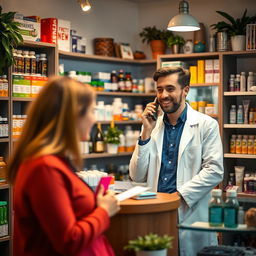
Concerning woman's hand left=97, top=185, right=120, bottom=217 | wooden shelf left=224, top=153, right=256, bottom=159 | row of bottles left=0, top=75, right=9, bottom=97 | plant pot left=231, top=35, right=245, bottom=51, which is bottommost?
wooden shelf left=224, top=153, right=256, bottom=159

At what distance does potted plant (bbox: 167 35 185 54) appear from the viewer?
6.16m

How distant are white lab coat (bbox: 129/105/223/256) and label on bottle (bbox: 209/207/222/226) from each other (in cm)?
88

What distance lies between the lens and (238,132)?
594 cm

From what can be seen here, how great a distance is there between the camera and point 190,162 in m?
3.57

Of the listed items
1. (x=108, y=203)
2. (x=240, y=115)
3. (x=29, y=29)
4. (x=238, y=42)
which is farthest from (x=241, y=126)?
(x=108, y=203)

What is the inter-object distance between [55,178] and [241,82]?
4.06 m

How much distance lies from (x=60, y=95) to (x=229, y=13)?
15.1 ft

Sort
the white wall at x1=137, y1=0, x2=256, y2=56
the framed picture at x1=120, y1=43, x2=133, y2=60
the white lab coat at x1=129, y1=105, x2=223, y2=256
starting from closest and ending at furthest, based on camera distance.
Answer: the white lab coat at x1=129, y1=105, x2=223, y2=256 → the white wall at x1=137, y1=0, x2=256, y2=56 → the framed picture at x1=120, y1=43, x2=133, y2=60

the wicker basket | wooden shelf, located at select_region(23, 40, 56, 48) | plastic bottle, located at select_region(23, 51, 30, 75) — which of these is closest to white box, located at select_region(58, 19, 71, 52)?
wooden shelf, located at select_region(23, 40, 56, 48)

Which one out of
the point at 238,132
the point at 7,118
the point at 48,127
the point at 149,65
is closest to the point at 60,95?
the point at 48,127

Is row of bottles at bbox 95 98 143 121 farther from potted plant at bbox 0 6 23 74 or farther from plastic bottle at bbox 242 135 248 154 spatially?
potted plant at bbox 0 6 23 74

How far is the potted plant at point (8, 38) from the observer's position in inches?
173

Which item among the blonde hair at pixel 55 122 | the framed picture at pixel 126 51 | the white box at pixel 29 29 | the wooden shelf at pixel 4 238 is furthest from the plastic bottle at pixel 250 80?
the blonde hair at pixel 55 122

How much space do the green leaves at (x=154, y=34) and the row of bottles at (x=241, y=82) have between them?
3.62ft
